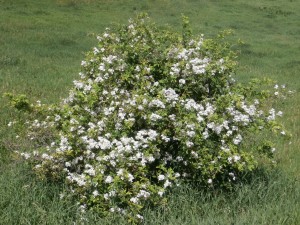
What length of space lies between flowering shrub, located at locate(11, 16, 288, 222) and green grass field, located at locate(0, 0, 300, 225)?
264 mm

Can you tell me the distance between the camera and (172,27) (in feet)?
63.6

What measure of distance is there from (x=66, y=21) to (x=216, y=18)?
8901mm

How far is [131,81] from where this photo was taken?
6.59 meters

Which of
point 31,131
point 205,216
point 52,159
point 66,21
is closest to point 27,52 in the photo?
point 66,21

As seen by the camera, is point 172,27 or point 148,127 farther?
point 172,27

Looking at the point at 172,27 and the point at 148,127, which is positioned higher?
the point at 148,127

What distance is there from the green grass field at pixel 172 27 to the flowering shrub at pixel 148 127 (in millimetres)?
264

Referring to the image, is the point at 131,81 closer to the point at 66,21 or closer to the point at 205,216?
the point at 205,216

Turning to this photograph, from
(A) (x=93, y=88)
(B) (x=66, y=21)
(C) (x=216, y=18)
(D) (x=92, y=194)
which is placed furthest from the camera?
(C) (x=216, y=18)

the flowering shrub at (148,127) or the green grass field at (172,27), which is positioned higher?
the flowering shrub at (148,127)

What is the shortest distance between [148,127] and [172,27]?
45.3ft

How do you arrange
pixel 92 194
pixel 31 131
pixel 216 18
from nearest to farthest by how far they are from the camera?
pixel 92 194
pixel 31 131
pixel 216 18

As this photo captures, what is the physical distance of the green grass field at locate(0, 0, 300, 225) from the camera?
18.2 feet

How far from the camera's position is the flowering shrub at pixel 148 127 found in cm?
552
